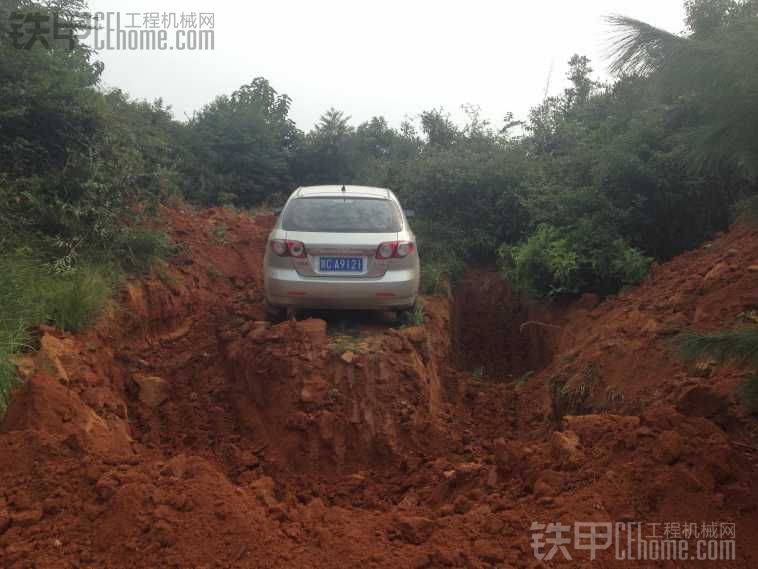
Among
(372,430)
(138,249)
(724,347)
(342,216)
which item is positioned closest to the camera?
(724,347)

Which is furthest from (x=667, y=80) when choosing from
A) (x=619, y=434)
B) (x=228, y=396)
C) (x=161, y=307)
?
(x=161, y=307)

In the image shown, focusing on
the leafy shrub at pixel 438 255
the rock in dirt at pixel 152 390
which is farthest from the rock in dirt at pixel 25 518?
the leafy shrub at pixel 438 255

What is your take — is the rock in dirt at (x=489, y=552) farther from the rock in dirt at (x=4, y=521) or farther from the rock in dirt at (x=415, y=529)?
the rock in dirt at (x=4, y=521)

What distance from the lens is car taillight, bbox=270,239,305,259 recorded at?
23.4 ft

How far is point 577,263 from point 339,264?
143 inches

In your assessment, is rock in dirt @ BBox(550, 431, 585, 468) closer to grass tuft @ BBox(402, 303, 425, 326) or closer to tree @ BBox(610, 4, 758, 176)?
tree @ BBox(610, 4, 758, 176)

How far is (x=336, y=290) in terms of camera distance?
7129 millimetres

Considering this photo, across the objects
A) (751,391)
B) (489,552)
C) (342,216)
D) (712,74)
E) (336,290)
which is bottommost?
(489,552)

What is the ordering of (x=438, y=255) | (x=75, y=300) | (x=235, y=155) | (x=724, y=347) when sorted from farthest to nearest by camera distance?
(x=235, y=155) → (x=438, y=255) → (x=75, y=300) → (x=724, y=347)

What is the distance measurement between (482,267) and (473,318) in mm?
1337

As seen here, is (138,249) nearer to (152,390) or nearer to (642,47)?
(152,390)

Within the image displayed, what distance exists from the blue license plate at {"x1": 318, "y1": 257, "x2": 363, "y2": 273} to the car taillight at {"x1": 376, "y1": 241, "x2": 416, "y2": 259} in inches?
8.9

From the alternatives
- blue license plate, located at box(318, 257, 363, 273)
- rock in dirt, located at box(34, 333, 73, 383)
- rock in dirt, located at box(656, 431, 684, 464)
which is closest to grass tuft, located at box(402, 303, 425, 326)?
blue license plate, located at box(318, 257, 363, 273)

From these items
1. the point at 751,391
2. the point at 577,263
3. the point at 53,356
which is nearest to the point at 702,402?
the point at 751,391
